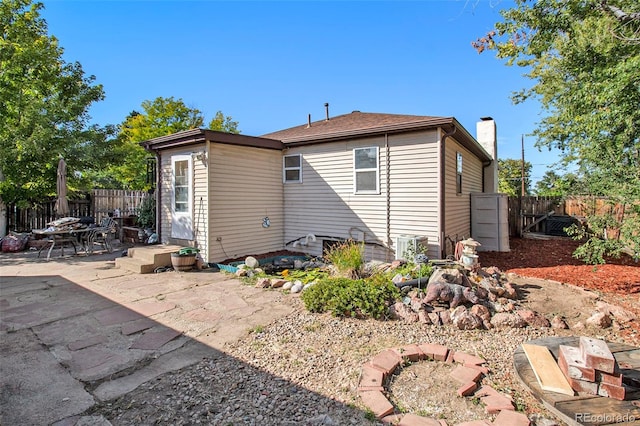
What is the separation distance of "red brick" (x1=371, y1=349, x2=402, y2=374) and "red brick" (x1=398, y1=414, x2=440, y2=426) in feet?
1.90

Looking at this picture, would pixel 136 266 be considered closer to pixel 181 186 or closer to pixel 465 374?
pixel 181 186

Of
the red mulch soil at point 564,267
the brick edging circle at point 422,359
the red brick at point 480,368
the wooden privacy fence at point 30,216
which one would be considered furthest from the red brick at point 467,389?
the wooden privacy fence at point 30,216

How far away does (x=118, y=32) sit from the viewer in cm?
985

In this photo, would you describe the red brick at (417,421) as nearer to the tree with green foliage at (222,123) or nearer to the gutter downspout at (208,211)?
the gutter downspout at (208,211)

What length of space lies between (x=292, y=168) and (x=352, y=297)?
5.60 metres

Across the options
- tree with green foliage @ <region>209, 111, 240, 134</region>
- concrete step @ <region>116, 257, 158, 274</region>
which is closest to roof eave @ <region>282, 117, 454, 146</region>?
concrete step @ <region>116, 257, 158, 274</region>

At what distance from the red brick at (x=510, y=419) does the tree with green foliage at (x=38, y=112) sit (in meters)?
12.9

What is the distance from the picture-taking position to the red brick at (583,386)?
6.86 feet

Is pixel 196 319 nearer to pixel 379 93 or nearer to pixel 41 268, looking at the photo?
pixel 41 268

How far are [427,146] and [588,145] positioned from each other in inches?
109

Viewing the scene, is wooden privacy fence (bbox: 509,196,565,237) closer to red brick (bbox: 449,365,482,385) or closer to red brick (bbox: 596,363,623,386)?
red brick (bbox: 449,365,482,385)

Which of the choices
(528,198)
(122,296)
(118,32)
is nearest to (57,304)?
(122,296)

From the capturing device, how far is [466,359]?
3.02 meters

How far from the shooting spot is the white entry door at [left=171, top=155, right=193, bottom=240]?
7789 millimetres
